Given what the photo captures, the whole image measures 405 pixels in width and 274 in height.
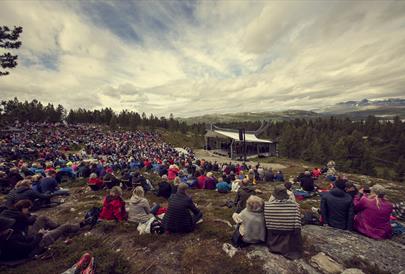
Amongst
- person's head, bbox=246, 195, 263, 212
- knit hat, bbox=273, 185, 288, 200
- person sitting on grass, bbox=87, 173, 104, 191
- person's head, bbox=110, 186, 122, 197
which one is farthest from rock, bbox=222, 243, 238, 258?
person sitting on grass, bbox=87, 173, 104, 191

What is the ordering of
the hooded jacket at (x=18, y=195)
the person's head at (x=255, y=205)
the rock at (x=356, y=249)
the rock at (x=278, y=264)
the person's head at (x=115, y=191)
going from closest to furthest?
the rock at (x=278, y=264) < the rock at (x=356, y=249) < the person's head at (x=255, y=205) < the hooded jacket at (x=18, y=195) < the person's head at (x=115, y=191)

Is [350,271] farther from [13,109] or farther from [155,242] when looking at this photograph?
[13,109]

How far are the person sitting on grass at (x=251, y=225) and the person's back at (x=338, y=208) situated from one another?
2.91 metres

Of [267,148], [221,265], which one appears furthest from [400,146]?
[221,265]

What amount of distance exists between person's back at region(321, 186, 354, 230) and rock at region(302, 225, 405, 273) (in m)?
0.24

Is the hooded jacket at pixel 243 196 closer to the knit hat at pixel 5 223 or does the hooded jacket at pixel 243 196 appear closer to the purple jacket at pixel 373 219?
the purple jacket at pixel 373 219

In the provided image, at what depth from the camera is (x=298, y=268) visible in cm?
491

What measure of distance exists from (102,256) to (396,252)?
26.4 ft

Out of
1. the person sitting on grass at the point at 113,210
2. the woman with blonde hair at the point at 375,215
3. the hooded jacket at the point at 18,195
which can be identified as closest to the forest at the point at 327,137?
the hooded jacket at the point at 18,195

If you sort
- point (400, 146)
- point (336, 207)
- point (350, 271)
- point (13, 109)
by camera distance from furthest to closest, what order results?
1. point (400, 146)
2. point (13, 109)
3. point (336, 207)
4. point (350, 271)

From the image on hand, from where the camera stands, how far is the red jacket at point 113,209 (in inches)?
290

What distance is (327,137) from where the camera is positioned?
7056cm

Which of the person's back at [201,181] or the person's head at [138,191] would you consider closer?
the person's head at [138,191]

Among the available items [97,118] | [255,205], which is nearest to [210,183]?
[255,205]
